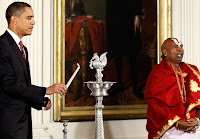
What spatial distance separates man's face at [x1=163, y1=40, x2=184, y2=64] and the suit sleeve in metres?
1.88

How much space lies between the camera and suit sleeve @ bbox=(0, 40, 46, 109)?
3.20m

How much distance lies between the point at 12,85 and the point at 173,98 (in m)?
2.00

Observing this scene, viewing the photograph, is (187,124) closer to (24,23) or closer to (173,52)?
(173,52)

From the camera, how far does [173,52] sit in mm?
4578

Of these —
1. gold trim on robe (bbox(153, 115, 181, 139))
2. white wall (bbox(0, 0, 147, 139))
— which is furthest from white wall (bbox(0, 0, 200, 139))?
gold trim on robe (bbox(153, 115, 181, 139))

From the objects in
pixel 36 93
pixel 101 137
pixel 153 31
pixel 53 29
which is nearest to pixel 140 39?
pixel 153 31

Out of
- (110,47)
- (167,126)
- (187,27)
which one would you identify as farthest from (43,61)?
(187,27)

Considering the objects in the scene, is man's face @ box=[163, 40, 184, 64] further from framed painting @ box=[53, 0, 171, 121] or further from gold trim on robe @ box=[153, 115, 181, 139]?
framed painting @ box=[53, 0, 171, 121]

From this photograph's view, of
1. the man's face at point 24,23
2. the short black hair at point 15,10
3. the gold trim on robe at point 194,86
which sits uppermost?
the short black hair at point 15,10

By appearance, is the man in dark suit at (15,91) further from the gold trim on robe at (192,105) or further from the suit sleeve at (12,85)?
the gold trim on robe at (192,105)

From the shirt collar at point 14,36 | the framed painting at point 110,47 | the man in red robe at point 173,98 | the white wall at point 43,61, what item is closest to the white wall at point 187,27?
the framed painting at point 110,47

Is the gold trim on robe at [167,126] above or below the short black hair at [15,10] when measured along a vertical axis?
below

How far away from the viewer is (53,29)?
5.77m

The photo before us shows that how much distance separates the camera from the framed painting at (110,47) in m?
5.82
